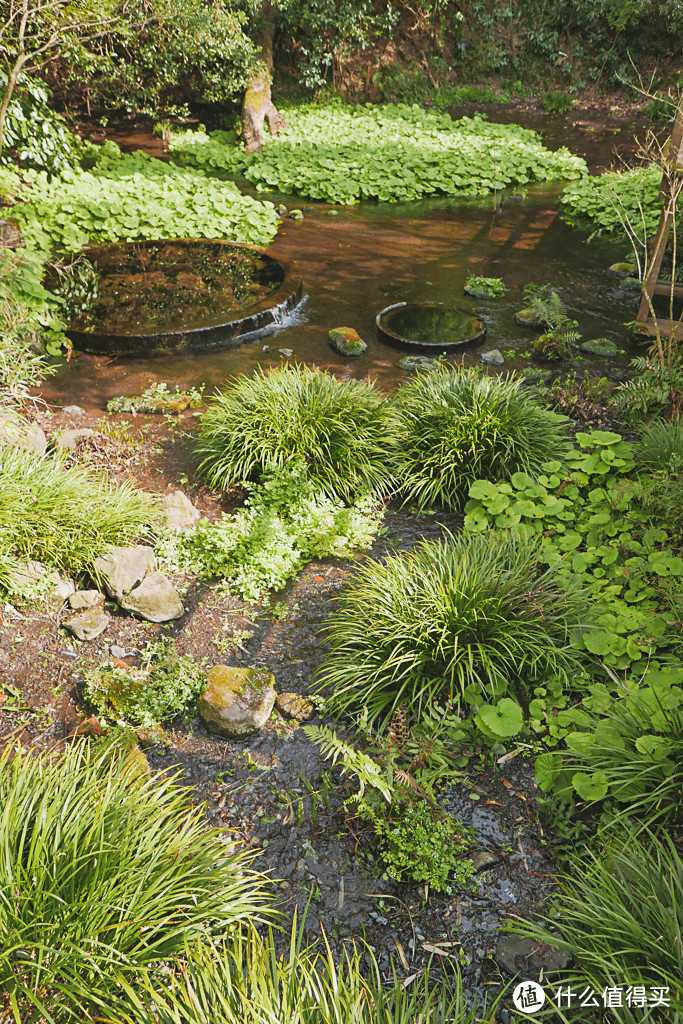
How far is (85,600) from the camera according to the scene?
429 cm

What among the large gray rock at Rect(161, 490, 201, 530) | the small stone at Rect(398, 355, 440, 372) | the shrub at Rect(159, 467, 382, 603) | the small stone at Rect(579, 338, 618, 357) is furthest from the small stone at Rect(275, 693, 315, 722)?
the small stone at Rect(579, 338, 618, 357)

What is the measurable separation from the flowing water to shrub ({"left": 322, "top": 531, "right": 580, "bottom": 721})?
356cm

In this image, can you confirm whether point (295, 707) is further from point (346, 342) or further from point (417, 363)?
point (346, 342)

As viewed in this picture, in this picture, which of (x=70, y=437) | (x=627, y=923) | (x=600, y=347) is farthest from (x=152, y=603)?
(x=600, y=347)

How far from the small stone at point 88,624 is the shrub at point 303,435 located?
1.51 meters

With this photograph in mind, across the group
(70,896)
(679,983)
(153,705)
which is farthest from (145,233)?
(679,983)

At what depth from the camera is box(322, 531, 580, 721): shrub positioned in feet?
11.9

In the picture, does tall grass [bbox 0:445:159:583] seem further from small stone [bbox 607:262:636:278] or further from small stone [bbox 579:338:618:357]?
small stone [bbox 607:262:636:278]

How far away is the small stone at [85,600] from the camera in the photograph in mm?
4273

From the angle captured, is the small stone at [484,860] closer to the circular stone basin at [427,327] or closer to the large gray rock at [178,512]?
the large gray rock at [178,512]

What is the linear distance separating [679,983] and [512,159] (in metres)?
14.5

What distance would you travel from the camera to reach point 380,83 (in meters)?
18.3

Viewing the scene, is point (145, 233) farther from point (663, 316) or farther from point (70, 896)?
point (70, 896)

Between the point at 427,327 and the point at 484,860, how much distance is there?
6364mm
